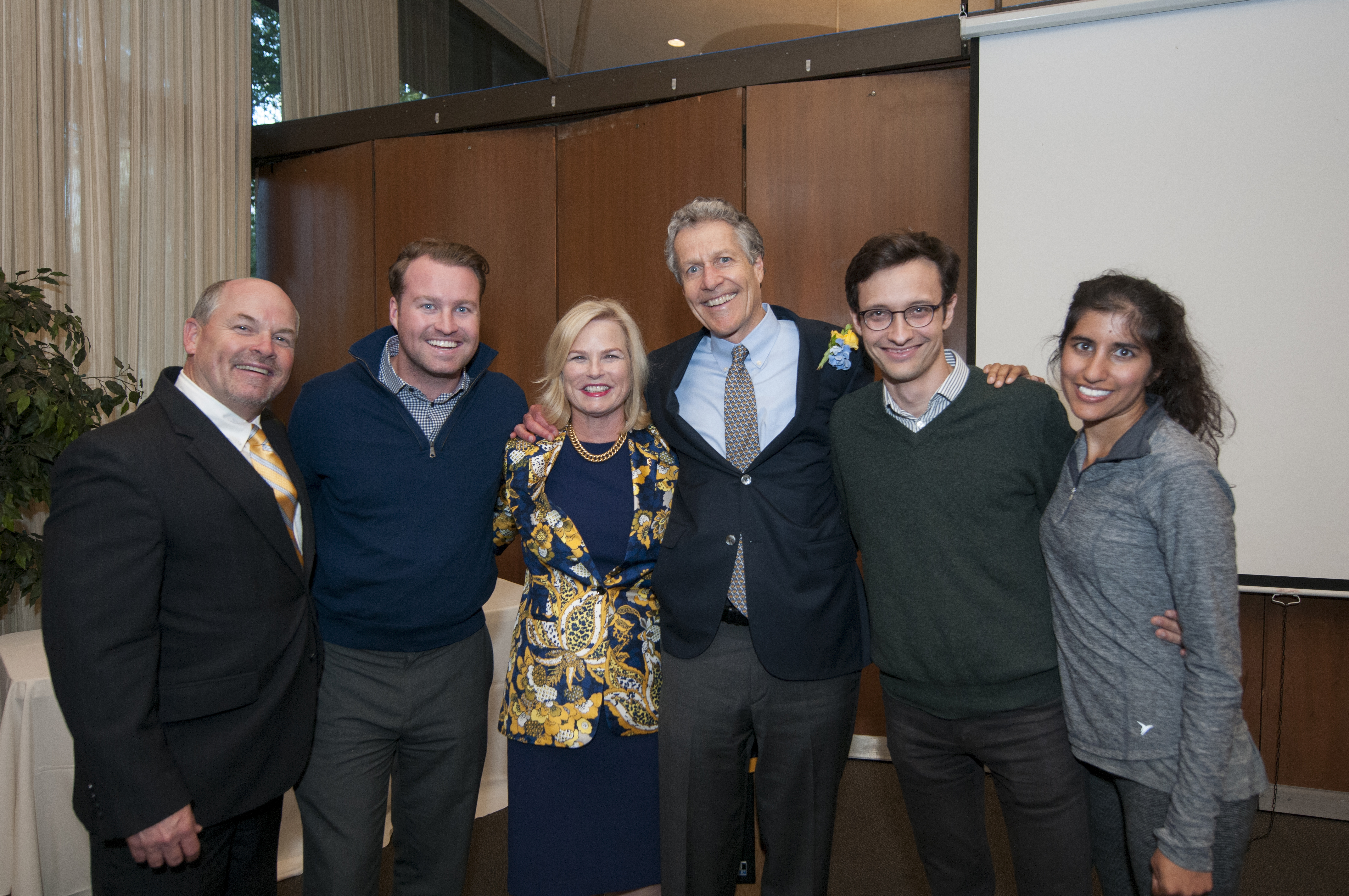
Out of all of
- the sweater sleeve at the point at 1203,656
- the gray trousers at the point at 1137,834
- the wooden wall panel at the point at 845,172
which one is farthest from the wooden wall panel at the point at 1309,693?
the sweater sleeve at the point at 1203,656

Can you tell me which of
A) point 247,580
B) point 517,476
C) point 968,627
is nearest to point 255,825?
point 247,580

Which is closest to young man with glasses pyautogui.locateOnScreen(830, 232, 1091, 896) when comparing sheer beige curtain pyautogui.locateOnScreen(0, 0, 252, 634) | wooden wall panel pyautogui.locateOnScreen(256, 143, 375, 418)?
wooden wall panel pyautogui.locateOnScreen(256, 143, 375, 418)

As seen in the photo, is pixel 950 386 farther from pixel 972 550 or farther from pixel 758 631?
pixel 758 631

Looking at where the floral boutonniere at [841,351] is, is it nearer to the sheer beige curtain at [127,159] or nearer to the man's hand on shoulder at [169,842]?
the man's hand on shoulder at [169,842]

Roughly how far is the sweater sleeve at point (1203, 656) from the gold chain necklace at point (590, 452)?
129cm

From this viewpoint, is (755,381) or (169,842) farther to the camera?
(755,381)

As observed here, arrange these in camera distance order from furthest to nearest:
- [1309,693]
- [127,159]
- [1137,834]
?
[127,159]
[1309,693]
[1137,834]

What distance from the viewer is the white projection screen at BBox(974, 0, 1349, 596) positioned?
10.0ft

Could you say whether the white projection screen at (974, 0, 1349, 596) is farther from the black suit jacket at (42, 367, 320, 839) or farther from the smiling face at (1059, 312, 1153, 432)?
the black suit jacket at (42, 367, 320, 839)

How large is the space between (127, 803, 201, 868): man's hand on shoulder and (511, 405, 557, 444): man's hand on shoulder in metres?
1.10

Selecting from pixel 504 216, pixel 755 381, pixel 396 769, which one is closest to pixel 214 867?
pixel 396 769

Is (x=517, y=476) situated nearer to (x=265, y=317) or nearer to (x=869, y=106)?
(x=265, y=317)

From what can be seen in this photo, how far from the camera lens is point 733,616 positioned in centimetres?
205

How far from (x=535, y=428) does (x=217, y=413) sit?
75cm
